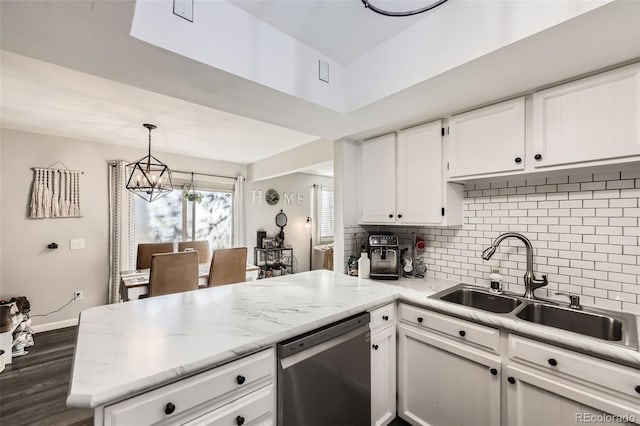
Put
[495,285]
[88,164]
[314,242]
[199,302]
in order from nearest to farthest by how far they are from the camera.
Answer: [199,302] → [495,285] → [88,164] → [314,242]

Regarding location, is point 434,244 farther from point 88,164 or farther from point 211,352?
point 88,164

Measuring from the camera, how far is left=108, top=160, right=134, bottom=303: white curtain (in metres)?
3.68

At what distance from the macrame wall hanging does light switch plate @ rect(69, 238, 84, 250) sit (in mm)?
334

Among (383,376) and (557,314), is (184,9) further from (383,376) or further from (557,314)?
(557,314)

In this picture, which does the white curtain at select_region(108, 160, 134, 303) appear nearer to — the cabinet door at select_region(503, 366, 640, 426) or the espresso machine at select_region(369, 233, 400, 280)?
the espresso machine at select_region(369, 233, 400, 280)

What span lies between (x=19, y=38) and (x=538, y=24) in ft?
6.83

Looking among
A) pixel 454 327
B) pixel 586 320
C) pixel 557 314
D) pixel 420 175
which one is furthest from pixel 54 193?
pixel 586 320

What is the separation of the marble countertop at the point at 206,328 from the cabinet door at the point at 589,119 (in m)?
0.91

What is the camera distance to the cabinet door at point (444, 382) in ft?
4.57

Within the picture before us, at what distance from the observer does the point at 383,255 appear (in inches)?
87.6

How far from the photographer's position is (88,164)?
3596 mm

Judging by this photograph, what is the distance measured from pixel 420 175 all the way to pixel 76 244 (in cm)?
433

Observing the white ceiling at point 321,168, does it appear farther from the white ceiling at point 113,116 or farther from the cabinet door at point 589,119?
the cabinet door at point 589,119

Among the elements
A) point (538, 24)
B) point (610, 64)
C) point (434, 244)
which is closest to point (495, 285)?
point (434, 244)
